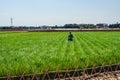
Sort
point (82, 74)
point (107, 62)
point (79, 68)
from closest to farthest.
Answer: point (82, 74), point (79, 68), point (107, 62)

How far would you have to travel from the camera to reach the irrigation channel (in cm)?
1700

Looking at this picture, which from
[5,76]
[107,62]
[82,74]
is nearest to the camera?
[5,76]

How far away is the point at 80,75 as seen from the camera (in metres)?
18.6

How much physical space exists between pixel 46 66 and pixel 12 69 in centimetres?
215

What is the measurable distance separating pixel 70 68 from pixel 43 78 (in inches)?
113

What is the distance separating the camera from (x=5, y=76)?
A: 17.0 m

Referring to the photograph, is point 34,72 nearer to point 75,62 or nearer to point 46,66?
point 46,66

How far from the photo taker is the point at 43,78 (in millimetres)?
17266

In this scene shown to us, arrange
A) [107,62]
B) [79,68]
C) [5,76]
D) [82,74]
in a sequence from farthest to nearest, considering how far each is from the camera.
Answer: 1. [107,62]
2. [79,68]
3. [82,74]
4. [5,76]

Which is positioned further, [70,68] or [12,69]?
[70,68]

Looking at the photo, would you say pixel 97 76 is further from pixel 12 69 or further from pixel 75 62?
pixel 12 69

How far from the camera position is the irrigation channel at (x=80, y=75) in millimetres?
17000

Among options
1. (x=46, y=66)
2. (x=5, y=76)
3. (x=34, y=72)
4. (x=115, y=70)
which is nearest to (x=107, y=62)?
(x=115, y=70)

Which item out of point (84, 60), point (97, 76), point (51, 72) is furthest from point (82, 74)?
point (84, 60)
